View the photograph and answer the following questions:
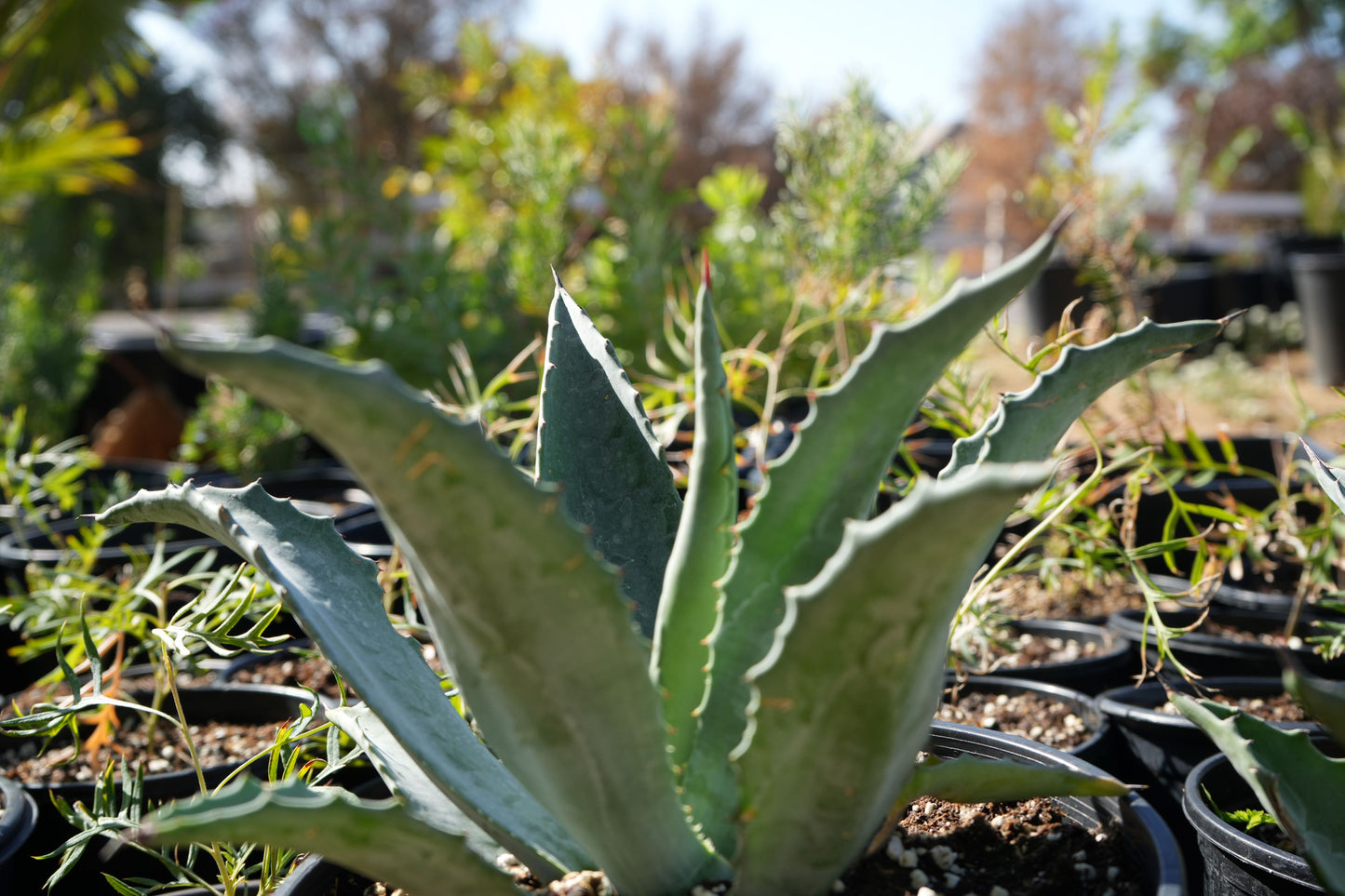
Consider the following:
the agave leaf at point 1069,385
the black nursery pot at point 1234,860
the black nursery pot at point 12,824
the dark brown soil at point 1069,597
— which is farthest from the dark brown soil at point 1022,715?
the black nursery pot at point 12,824

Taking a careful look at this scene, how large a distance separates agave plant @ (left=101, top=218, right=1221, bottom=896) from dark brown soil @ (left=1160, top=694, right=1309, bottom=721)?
803mm

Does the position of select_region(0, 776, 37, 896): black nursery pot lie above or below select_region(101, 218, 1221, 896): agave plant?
below

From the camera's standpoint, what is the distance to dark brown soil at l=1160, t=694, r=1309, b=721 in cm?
142

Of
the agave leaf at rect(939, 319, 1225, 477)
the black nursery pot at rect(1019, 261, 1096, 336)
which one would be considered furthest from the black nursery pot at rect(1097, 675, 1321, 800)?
the black nursery pot at rect(1019, 261, 1096, 336)

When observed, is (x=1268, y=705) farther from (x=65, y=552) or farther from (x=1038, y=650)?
(x=65, y=552)

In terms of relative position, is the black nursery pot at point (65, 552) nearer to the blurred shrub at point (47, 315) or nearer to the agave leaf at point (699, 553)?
the agave leaf at point (699, 553)

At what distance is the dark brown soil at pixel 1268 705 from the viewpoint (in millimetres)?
1417

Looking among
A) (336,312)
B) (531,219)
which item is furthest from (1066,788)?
(336,312)

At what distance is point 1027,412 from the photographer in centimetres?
76

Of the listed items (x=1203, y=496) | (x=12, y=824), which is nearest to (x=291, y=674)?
(x=12, y=824)

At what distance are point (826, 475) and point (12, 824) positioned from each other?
0.99 m

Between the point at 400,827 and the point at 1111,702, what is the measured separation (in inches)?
39.6

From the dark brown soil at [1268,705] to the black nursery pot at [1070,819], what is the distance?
55 cm

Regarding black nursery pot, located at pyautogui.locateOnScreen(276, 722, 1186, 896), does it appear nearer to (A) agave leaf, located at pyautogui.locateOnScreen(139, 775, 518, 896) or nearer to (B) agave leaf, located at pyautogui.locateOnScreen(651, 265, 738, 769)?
(A) agave leaf, located at pyautogui.locateOnScreen(139, 775, 518, 896)
